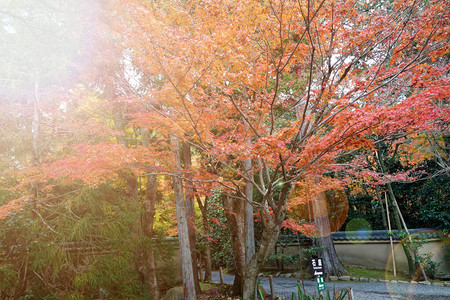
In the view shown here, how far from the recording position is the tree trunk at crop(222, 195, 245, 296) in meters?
8.13

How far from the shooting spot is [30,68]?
8.43m

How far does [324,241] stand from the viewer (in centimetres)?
1068

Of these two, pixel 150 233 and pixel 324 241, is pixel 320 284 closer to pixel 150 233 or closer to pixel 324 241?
pixel 150 233

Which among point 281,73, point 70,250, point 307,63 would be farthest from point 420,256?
point 70,250

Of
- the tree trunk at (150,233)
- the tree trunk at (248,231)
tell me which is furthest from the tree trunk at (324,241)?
the tree trunk at (150,233)

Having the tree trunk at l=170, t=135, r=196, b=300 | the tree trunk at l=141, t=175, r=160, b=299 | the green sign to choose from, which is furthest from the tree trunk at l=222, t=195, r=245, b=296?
the green sign

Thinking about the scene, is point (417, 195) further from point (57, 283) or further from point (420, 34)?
point (57, 283)

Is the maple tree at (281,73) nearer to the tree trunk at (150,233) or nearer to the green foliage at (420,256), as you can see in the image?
the tree trunk at (150,233)

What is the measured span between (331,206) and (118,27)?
38.9 feet

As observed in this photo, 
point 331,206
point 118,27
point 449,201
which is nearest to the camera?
point 118,27

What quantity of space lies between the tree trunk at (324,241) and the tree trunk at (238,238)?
3724 mm

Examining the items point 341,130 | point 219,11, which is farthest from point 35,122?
point 341,130

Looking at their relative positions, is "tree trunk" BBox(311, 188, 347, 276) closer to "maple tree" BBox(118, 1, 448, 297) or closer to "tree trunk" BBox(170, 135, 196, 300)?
"tree trunk" BBox(170, 135, 196, 300)

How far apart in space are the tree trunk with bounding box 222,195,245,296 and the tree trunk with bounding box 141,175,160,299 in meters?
2.48
